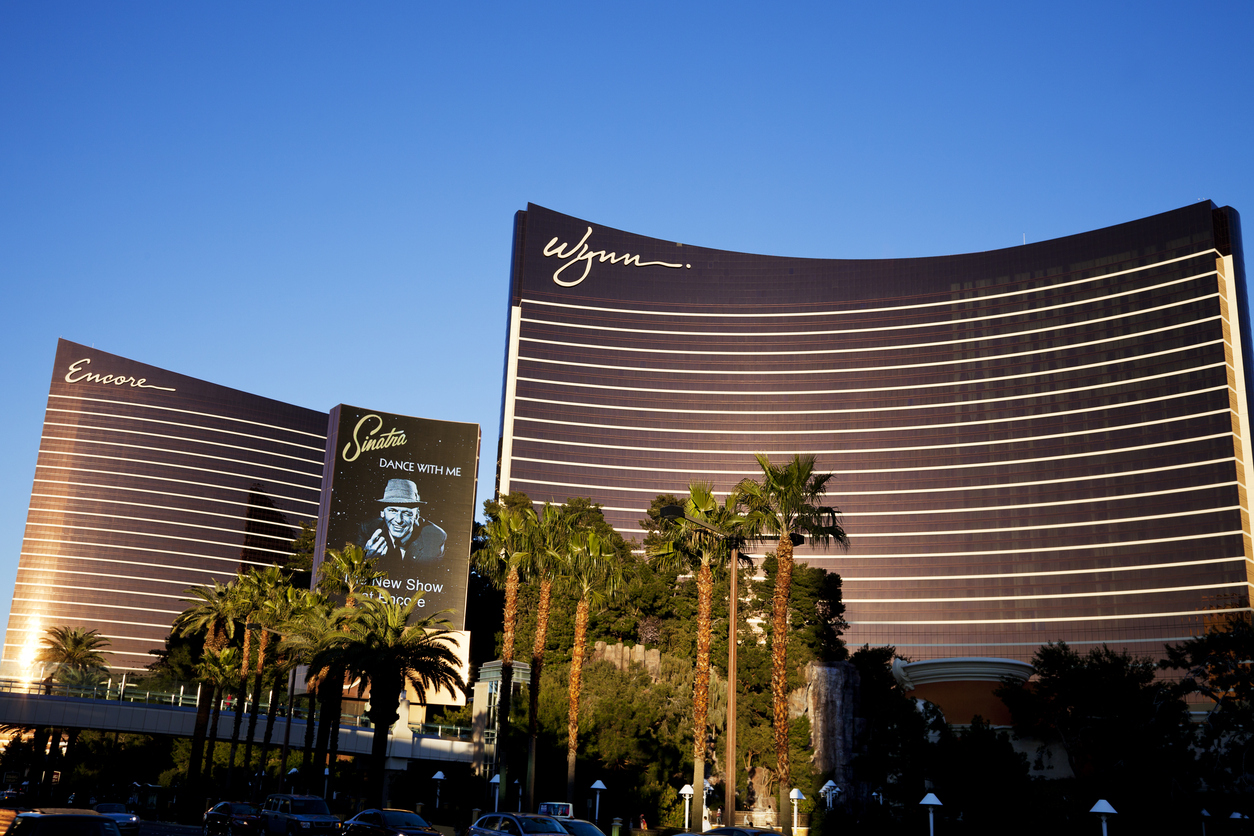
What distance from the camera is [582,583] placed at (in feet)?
164

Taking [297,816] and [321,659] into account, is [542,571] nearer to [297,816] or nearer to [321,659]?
[321,659]

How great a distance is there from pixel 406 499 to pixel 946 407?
82.2 metres

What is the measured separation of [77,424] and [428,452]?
358ft

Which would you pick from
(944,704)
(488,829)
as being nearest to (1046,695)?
(944,704)

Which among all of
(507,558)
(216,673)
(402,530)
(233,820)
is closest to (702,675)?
(507,558)

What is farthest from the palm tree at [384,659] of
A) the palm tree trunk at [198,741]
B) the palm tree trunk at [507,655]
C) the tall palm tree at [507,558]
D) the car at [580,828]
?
the palm tree trunk at [198,741]

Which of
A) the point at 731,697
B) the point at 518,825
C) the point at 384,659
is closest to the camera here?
the point at 518,825

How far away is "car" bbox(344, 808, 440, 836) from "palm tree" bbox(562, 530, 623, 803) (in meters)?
16.3

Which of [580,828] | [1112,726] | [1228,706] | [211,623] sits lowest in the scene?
[580,828]

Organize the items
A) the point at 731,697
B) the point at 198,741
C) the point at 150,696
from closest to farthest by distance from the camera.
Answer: the point at 731,697 < the point at 198,741 < the point at 150,696

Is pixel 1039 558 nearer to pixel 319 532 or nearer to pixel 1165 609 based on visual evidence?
pixel 1165 609

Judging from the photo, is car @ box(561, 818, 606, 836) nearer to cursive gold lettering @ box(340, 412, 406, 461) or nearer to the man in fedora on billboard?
the man in fedora on billboard

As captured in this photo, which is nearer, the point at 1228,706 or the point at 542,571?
the point at 542,571

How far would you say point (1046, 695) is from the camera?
2073 inches
